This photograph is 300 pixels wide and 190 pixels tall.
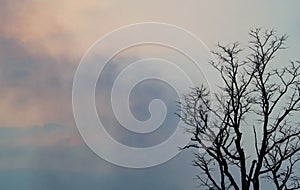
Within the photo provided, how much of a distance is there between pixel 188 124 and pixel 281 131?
296 cm

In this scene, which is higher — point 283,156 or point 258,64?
point 258,64

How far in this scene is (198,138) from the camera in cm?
1670

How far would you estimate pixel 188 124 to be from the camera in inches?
669

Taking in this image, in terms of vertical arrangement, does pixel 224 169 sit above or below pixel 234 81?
below

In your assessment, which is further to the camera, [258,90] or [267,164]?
[267,164]

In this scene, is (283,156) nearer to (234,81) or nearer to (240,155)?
(240,155)

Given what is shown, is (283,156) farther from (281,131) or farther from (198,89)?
(198,89)

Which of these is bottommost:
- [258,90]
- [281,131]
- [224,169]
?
[224,169]

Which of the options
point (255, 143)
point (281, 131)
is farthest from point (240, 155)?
point (281, 131)

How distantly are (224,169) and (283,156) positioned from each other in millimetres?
2032

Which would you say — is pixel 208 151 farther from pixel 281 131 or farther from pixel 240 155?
pixel 281 131

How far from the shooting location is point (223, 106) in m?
16.6

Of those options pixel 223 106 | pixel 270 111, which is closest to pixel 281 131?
pixel 270 111

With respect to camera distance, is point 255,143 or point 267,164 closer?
point 255,143
